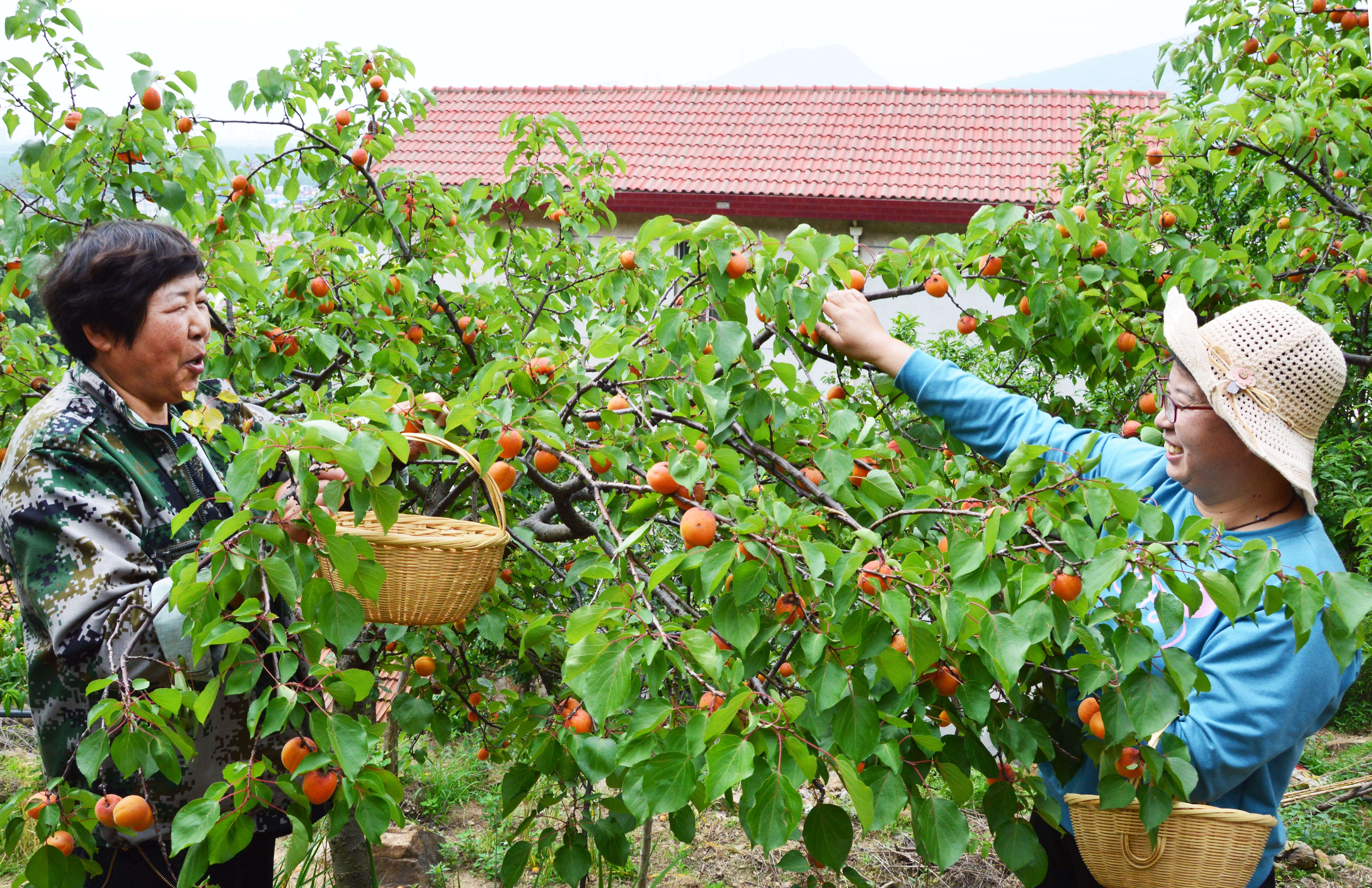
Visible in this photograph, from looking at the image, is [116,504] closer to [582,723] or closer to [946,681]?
[582,723]

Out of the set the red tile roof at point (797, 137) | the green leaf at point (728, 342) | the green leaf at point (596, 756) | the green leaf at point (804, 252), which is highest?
the green leaf at point (804, 252)

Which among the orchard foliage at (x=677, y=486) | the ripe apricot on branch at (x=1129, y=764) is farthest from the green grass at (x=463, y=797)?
the ripe apricot on branch at (x=1129, y=764)

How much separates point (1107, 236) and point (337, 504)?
2.03 meters

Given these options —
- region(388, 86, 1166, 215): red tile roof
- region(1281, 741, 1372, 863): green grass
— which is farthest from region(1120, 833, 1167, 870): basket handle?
region(388, 86, 1166, 215): red tile roof

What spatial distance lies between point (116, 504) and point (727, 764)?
1.09m

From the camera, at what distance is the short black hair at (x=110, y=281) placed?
5.23 ft

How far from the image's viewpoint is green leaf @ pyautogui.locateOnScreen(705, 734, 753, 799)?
963 mm

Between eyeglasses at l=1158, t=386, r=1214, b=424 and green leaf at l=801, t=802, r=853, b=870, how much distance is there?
0.89 meters

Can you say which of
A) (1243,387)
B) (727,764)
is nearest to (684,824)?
(727,764)

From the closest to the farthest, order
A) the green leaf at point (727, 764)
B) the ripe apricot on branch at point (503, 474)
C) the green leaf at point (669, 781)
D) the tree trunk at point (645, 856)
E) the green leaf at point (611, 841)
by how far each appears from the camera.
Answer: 1. the green leaf at point (727, 764)
2. the green leaf at point (669, 781)
3. the ripe apricot on branch at point (503, 474)
4. the green leaf at point (611, 841)
5. the tree trunk at point (645, 856)

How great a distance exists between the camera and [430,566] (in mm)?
1376

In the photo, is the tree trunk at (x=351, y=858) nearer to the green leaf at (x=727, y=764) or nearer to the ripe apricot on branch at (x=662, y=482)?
the ripe apricot on branch at (x=662, y=482)

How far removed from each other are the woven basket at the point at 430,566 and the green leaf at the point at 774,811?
62 cm

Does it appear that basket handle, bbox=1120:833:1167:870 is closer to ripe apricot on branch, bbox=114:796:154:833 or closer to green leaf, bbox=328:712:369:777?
green leaf, bbox=328:712:369:777
